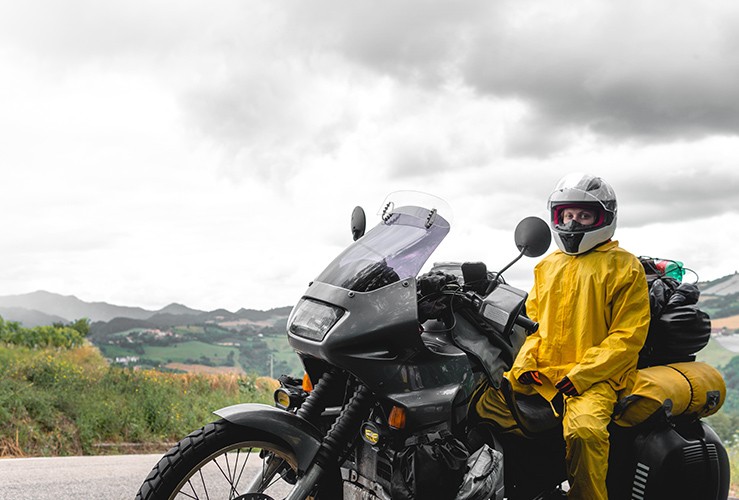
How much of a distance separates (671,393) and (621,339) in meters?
0.44

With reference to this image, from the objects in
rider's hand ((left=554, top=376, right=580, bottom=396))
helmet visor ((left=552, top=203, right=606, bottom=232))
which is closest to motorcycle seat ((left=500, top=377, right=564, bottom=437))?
rider's hand ((left=554, top=376, right=580, bottom=396))

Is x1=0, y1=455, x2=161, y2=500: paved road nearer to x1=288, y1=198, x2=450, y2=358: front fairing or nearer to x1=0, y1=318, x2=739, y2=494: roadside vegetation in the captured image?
x1=0, y1=318, x2=739, y2=494: roadside vegetation

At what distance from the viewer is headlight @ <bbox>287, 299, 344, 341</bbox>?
3.28 m

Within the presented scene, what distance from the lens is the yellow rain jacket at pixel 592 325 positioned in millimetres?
3787

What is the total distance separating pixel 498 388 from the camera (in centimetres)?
382

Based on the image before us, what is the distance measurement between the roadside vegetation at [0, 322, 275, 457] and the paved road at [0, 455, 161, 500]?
3.56 feet

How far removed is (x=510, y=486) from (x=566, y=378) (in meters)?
0.66

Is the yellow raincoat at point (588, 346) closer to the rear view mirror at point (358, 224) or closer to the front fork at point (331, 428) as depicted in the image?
the front fork at point (331, 428)

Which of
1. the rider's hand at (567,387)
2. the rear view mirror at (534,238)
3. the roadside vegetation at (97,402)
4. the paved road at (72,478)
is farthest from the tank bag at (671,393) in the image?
the roadside vegetation at (97,402)

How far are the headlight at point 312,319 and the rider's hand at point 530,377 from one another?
3.78ft

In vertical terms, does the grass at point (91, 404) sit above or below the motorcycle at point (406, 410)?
below

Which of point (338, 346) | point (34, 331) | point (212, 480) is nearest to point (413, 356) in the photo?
point (338, 346)

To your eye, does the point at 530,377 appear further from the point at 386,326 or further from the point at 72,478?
the point at 72,478

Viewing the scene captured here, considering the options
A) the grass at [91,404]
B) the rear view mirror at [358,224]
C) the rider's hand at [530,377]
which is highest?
the rear view mirror at [358,224]
